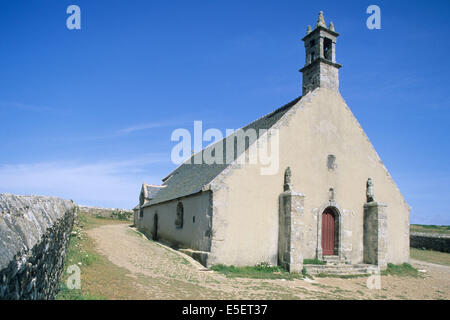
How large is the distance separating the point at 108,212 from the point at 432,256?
3362 centimetres

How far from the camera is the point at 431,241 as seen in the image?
26.3 meters

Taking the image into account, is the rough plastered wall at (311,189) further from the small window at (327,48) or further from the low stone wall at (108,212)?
the low stone wall at (108,212)

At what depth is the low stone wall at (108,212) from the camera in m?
37.8

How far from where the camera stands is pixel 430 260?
2144cm

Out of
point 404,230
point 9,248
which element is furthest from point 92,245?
point 404,230

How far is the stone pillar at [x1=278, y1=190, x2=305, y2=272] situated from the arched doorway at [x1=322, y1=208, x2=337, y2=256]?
246 cm

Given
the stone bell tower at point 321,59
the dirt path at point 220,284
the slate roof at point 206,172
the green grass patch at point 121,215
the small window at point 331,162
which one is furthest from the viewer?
the green grass patch at point 121,215

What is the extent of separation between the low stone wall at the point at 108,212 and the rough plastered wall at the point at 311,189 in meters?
29.0

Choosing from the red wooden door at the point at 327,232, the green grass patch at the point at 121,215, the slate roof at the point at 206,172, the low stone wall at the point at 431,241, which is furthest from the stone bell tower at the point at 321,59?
the green grass patch at the point at 121,215

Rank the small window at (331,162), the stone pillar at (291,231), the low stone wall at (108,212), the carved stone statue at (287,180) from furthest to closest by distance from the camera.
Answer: the low stone wall at (108,212) → the small window at (331,162) → the carved stone statue at (287,180) → the stone pillar at (291,231)

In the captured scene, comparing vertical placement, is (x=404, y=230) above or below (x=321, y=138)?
below
